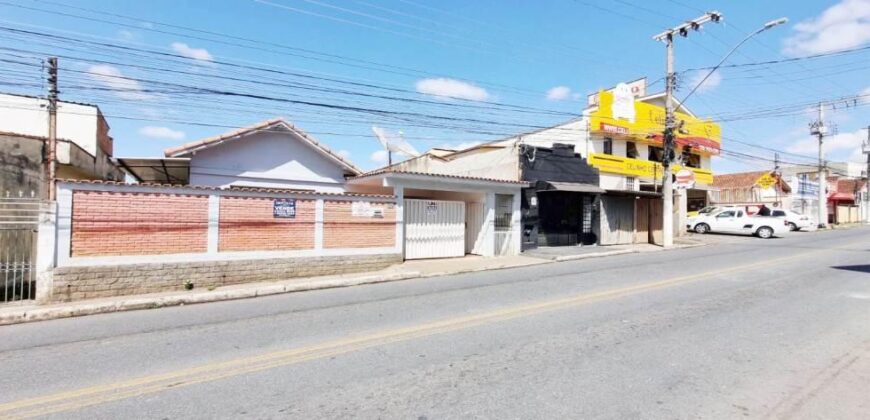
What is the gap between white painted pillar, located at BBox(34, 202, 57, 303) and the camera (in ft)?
27.1

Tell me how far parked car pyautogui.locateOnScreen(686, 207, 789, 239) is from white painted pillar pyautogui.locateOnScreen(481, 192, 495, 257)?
18715mm

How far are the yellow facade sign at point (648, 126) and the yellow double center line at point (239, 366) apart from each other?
16725mm

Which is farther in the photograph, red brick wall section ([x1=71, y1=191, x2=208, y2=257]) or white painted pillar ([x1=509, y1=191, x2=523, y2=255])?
white painted pillar ([x1=509, y1=191, x2=523, y2=255])

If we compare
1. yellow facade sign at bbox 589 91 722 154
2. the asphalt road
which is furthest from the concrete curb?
yellow facade sign at bbox 589 91 722 154

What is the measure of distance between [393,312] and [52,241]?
22.1 feet

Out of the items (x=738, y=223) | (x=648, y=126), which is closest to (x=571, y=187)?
(x=648, y=126)

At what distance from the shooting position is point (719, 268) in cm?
1177

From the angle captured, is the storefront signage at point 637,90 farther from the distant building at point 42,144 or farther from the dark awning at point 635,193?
the distant building at point 42,144

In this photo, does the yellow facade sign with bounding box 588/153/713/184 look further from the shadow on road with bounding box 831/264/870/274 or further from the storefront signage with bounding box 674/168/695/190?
the shadow on road with bounding box 831/264/870/274

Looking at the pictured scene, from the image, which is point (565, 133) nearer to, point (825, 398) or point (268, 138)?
point (268, 138)

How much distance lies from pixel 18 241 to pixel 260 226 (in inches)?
188

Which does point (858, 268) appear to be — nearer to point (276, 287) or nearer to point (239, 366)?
point (276, 287)

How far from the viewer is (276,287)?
955 centimetres

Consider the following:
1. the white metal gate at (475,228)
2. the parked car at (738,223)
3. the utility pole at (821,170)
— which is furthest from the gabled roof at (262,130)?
the utility pole at (821,170)
